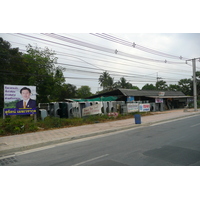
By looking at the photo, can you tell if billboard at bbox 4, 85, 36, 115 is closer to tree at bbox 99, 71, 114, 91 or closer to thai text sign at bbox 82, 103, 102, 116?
thai text sign at bbox 82, 103, 102, 116

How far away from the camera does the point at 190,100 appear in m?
37.5

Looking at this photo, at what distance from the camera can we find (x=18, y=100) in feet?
40.5

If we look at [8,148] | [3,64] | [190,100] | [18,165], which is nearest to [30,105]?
[8,148]

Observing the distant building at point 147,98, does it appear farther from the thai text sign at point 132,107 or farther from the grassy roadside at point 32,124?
the grassy roadside at point 32,124

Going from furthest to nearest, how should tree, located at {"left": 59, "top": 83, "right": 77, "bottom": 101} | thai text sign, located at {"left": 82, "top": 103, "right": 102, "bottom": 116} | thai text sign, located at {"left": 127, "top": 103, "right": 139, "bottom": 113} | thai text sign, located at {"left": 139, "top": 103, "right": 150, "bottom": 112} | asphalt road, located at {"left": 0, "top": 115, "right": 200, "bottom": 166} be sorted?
tree, located at {"left": 59, "top": 83, "right": 77, "bottom": 101} < thai text sign, located at {"left": 139, "top": 103, "right": 150, "bottom": 112} < thai text sign, located at {"left": 127, "top": 103, "right": 139, "bottom": 113} < thai text sign, located at {"left": 82, "top": 103, "right": 102, "bottom": 116} < asphalt road, located at {"left": 0, "top": 115, "right": 200, "bottom": 166}

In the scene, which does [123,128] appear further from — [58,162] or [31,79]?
[31,79]

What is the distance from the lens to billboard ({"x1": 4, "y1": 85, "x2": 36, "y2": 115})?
1188 centimetres

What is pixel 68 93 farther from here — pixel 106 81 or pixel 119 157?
pixel 119 157

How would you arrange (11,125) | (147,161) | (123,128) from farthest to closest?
(123,128) → (11,125) → (147,161)

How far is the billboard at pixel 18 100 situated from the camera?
468 inches

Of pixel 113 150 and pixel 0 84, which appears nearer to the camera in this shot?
pixel 113 150

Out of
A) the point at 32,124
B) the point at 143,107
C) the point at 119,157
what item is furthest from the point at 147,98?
the point at 119,157

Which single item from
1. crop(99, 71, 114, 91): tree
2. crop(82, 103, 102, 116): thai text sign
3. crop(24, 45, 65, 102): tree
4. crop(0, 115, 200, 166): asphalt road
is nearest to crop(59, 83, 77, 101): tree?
crop(99, 71, 114, 91): tree

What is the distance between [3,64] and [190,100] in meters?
36.6
